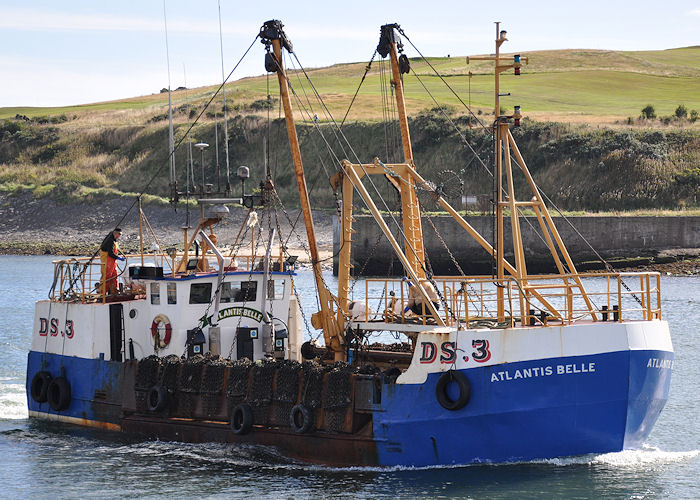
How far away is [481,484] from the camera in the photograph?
55.5 feet

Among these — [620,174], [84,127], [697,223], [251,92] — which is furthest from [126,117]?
[697,223]

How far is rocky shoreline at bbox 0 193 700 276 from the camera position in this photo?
66.9 meters

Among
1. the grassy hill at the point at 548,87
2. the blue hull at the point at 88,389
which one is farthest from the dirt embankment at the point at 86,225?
the blue hull at the point at 88,389

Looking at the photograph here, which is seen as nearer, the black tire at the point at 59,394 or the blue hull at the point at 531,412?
the blue hull at the point at 531,412

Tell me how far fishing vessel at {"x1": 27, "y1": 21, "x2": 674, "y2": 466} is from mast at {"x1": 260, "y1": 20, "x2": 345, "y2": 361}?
0.13ft

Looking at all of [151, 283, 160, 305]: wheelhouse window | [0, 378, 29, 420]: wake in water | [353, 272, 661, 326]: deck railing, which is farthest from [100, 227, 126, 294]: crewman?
[353, 272, 661, 326]: deck railing

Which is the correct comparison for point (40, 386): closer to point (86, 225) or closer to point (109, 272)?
point (109, 272)

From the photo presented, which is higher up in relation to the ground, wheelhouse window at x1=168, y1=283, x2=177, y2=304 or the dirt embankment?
the dirt embankment

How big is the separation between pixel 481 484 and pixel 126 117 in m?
88.6

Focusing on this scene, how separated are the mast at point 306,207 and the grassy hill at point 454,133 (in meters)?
34.9

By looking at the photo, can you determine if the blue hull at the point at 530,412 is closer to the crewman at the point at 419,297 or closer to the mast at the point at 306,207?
the crewman at the point at 419,297

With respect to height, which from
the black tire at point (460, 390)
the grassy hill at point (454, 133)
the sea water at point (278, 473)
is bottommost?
the sea water at point (278, 473)

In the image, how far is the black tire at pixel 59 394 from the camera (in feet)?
74.0

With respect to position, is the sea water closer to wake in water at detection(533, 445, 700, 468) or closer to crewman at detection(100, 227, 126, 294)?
wake in water at detection(533, 445, 700, 468)
